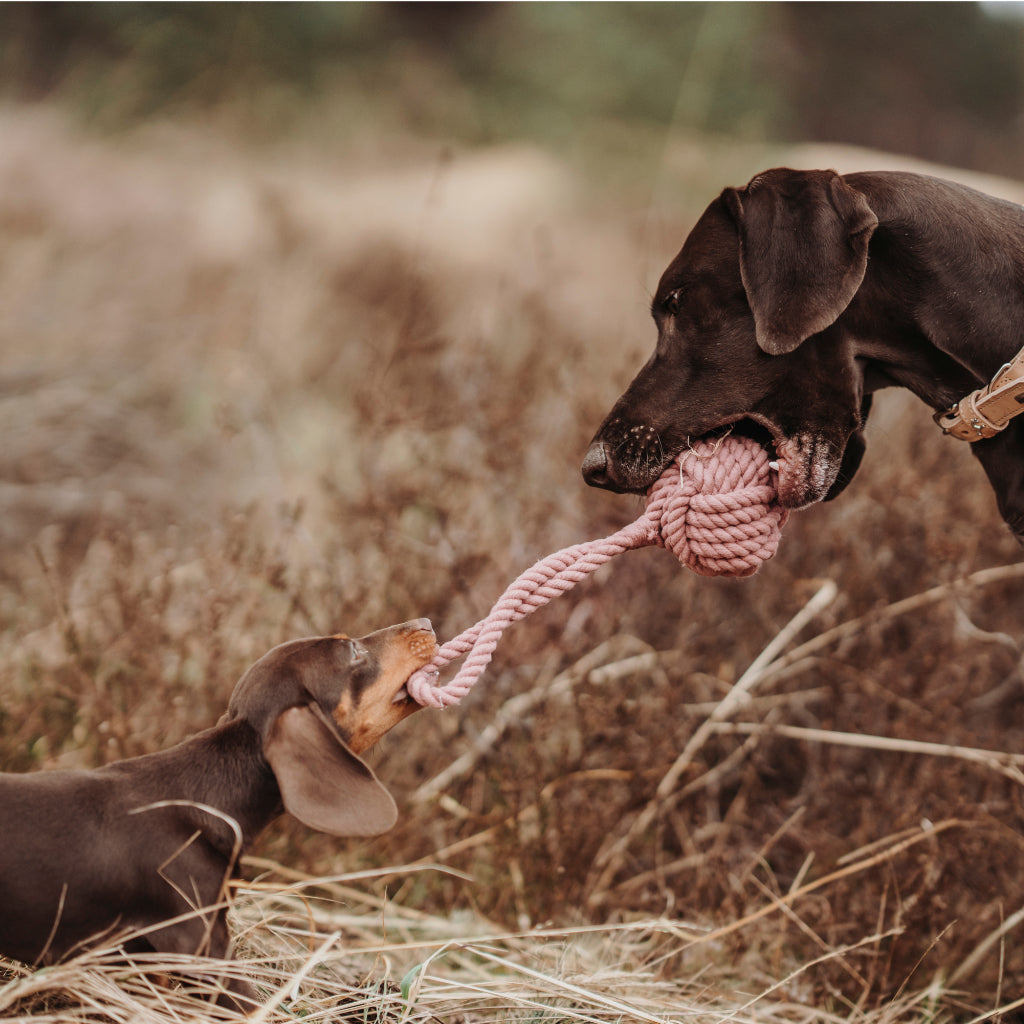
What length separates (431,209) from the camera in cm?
870

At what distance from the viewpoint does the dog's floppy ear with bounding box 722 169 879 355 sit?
2.45m

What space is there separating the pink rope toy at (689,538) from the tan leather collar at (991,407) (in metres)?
0.45

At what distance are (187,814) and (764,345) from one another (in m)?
1.71

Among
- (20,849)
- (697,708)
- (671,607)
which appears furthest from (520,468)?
(20,849)

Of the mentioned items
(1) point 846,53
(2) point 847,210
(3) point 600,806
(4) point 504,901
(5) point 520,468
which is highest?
(1) point 846,53

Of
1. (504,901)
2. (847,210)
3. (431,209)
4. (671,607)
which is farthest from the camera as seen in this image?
(431,209)

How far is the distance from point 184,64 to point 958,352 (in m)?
8.09

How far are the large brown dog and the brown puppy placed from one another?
960mm

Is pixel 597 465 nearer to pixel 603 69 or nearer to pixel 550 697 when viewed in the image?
pixel 550 697

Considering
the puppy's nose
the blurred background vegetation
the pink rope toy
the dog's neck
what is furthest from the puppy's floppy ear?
the blurred background vegetation

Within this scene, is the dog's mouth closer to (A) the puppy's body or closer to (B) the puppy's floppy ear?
(B) the puppy's floppy ear

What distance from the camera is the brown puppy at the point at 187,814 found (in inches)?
83.7

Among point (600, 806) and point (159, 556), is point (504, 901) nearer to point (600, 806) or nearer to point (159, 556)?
point (600, 806)

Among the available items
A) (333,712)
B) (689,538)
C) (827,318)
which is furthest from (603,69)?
(333,712)
